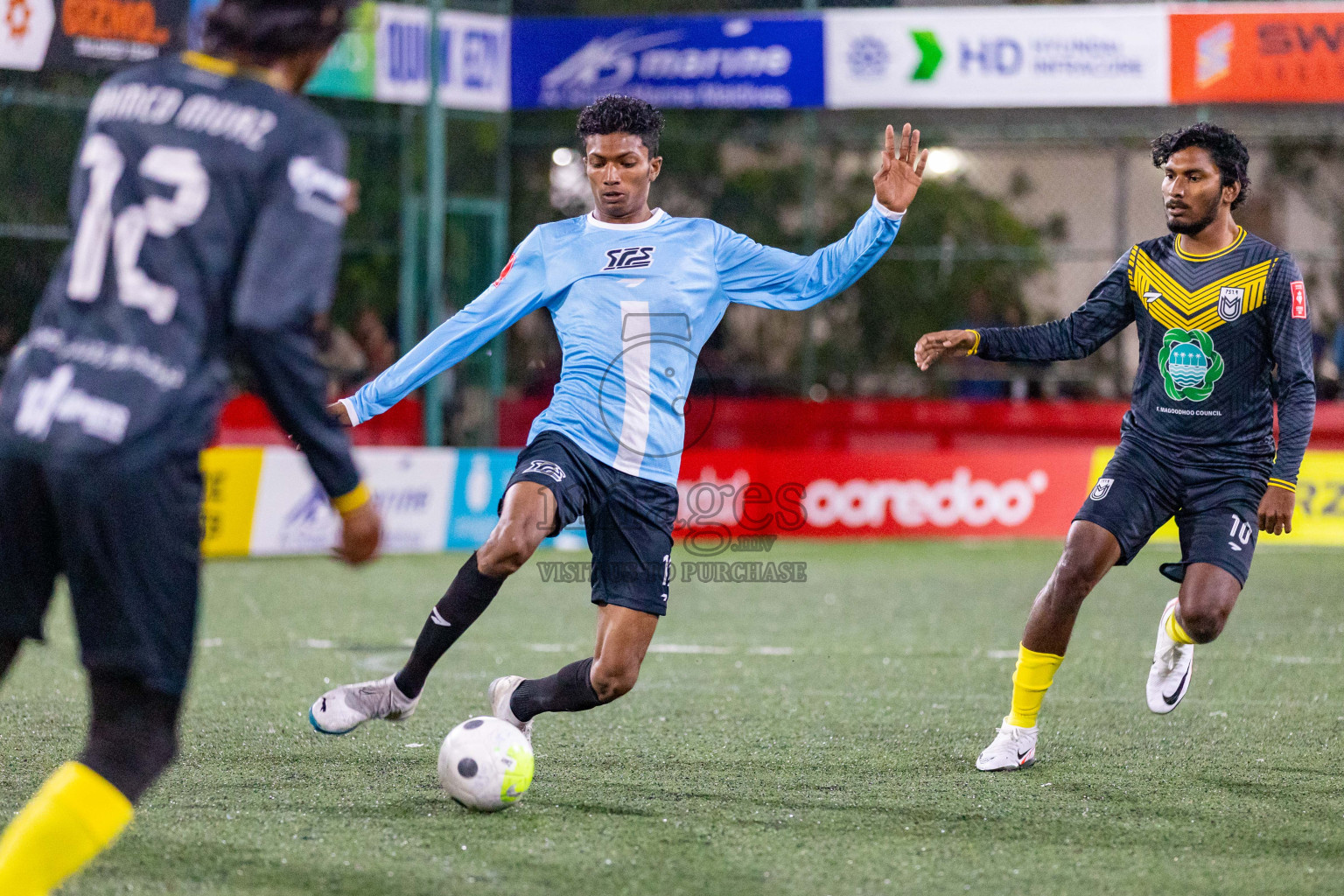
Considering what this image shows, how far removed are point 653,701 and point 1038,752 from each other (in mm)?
1737

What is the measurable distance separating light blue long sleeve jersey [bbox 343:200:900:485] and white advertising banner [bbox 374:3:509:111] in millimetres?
9667

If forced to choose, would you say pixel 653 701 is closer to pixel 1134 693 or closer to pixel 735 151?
pixel 1134 693

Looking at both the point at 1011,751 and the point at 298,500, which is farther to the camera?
the point at 298,500

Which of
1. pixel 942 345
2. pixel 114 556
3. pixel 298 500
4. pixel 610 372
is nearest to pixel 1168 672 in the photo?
pixel 942 345

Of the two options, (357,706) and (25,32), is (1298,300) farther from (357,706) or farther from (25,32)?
(25,32)

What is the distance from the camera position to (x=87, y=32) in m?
12.0

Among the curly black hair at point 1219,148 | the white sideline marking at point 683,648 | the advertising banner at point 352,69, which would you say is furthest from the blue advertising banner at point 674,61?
the curly black hair at point 1219,148

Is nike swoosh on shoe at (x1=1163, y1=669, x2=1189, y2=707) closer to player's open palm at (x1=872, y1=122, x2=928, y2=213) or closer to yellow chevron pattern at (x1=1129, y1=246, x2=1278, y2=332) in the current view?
yellow chevron pattern at (x1=1129, y1=246, x2=1278, y2=332)

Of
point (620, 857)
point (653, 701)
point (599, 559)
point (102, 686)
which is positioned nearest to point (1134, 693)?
point (653, 701)

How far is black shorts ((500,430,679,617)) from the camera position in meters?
4.77

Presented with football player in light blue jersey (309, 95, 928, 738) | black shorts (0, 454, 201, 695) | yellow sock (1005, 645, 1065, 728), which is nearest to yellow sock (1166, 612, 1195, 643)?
yellow sock (1005, 645, 1065, 728)

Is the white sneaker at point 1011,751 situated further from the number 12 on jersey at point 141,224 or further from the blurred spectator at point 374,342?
the blurred spectator at point 374,342

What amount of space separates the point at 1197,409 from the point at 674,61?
10.6 meters

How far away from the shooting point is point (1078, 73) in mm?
14719
